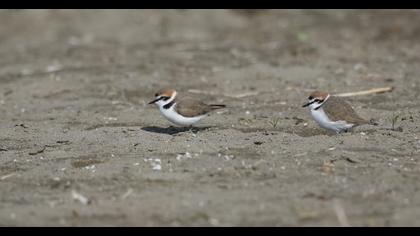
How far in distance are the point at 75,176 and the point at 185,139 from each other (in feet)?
5.22

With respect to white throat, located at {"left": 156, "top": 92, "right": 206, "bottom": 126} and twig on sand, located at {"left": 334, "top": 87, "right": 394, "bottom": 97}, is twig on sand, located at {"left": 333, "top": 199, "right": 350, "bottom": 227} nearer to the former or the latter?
white throat, located at {"left": 156, "top": 92, "right": 206, "bottom": 126}

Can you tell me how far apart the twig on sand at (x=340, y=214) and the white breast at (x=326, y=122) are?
7.76 ft

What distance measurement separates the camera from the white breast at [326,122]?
9.05 metres

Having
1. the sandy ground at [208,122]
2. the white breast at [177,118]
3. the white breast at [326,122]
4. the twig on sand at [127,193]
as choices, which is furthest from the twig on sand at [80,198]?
the white breast at [326,122]

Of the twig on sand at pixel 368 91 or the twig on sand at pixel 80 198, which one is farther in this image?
the twig on sand at pixel 368 91

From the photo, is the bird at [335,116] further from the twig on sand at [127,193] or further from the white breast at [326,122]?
the twig on sand at [127,193]

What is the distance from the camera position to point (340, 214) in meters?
6.44

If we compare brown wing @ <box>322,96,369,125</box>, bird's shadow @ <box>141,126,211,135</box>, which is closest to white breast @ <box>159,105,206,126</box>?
bird's shadow @ <box>141,126,211,135</box>

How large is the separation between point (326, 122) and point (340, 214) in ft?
8.95

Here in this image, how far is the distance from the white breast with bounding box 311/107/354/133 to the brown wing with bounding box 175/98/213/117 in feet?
4.29

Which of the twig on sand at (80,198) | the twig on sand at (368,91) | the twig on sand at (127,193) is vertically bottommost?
the twig on sand at (368,91)

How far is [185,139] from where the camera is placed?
29.4ft

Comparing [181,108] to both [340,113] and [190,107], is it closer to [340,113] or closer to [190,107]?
[190,107]

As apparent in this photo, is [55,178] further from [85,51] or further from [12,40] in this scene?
[12,40]
